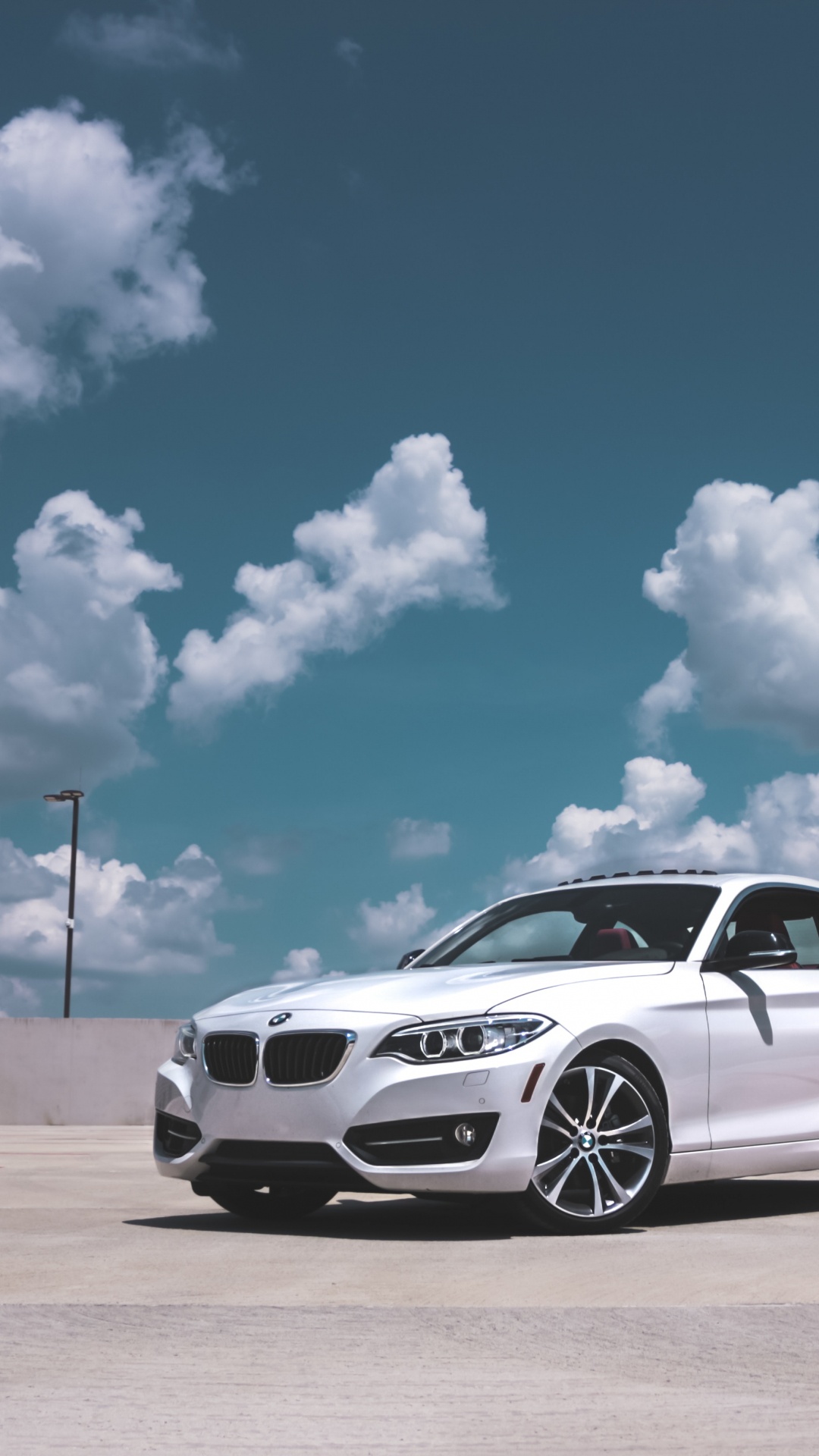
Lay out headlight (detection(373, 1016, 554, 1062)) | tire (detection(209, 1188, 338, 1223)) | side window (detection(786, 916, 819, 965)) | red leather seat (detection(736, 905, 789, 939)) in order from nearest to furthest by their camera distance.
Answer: headlight (detection(373, 1016, 554, 1062))
tire (detection(209, 1188, 338, 1223))
red leather seat (detection(736, 905, 789, 939))
side window (detection(786, 916, 819, 965))

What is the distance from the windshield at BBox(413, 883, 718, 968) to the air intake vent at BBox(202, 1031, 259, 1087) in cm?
133

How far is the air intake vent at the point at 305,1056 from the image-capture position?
6699 mm

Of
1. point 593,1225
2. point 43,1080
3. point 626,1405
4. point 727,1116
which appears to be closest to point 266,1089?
point 593,1225

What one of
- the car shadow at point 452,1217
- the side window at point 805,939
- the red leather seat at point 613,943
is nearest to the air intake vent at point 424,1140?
the car shadow at point 452,1217

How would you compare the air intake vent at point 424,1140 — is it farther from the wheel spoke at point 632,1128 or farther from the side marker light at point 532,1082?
the wheel spoke at point 632,1128

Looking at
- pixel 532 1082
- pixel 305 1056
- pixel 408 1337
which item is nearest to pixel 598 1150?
pixel 532 1082

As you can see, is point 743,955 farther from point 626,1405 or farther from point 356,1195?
point 626,1405

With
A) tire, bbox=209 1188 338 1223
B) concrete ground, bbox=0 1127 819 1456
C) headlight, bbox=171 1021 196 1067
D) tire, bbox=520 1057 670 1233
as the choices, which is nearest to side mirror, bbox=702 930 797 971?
tire, bbox=520 1057 670 1233

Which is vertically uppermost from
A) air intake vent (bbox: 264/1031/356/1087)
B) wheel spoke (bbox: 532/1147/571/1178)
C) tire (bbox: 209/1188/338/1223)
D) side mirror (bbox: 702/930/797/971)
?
side mirror (bbox: 702/930/797/971)

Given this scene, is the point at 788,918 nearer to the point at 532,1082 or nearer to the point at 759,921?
the point at 759,921

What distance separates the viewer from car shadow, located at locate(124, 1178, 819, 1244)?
680 centimetres

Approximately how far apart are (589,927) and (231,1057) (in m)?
1.87

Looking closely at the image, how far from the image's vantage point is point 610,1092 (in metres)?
6.85

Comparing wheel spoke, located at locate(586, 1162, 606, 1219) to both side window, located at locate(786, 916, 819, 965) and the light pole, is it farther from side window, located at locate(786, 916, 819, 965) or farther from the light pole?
the light pole
